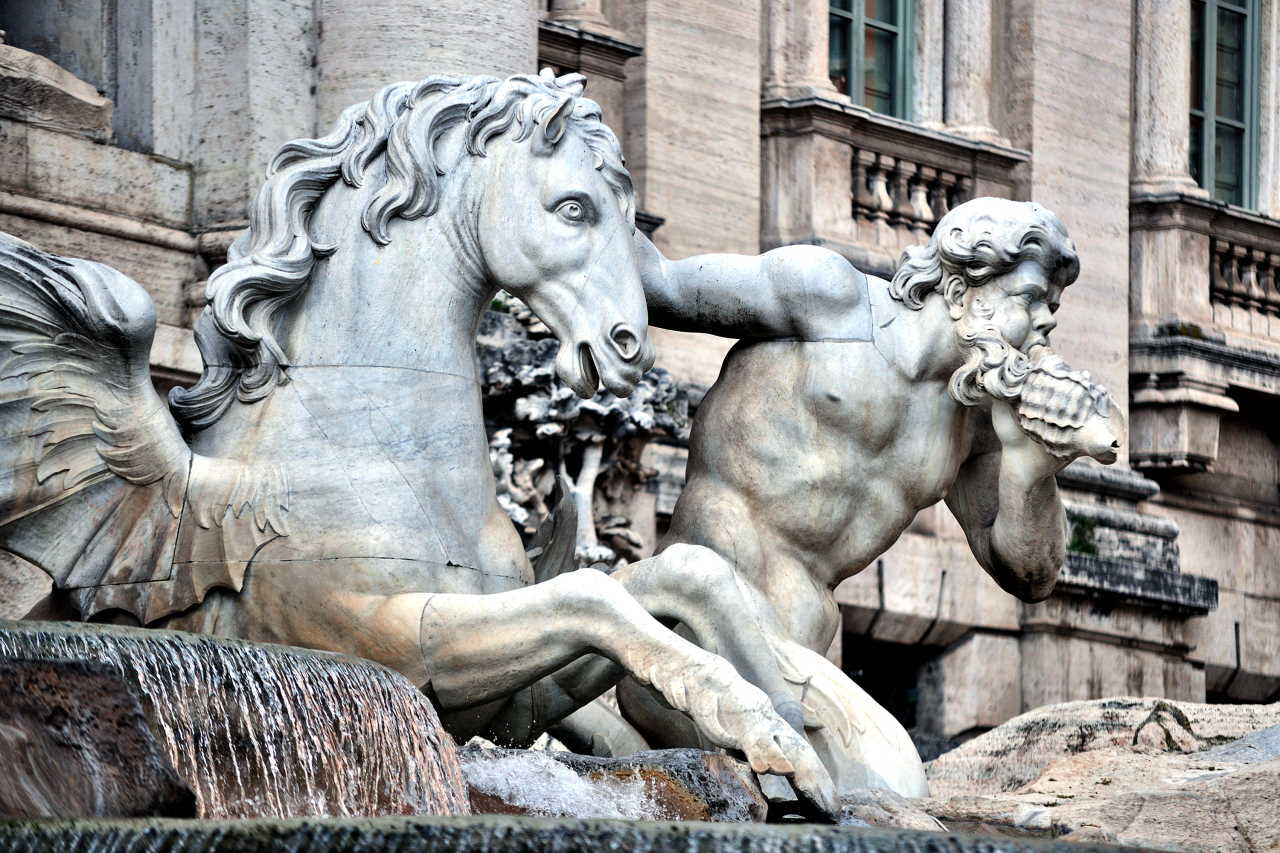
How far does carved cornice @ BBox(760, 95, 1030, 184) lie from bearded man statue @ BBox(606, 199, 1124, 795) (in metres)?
6.57

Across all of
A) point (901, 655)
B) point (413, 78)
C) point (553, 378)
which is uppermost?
point (413, 78)

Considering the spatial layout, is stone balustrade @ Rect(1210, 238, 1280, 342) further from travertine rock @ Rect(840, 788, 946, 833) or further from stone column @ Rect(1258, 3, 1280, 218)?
travertine rock @ Rect(840, 788, 946, 833)

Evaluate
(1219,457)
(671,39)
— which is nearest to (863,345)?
(671,39)

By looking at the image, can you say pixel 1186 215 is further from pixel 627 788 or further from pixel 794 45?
pixel 627 788

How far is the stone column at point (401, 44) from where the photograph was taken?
12.0 metres

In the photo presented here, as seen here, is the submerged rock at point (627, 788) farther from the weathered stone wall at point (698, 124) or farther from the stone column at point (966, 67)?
the stone column at point (966, 67)

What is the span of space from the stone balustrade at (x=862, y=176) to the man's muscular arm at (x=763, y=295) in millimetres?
6526

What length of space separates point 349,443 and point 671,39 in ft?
22.9

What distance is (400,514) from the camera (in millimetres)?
8336

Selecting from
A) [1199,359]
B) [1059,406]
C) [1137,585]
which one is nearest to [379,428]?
[1059,406]

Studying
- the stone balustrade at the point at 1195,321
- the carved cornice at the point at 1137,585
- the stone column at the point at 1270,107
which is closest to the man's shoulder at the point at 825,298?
the carved cornice at the point at 1137,585

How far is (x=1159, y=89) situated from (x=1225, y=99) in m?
0.89

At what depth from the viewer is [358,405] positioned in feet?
27.6

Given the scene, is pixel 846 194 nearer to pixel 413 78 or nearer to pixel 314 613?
pixel 413 78
